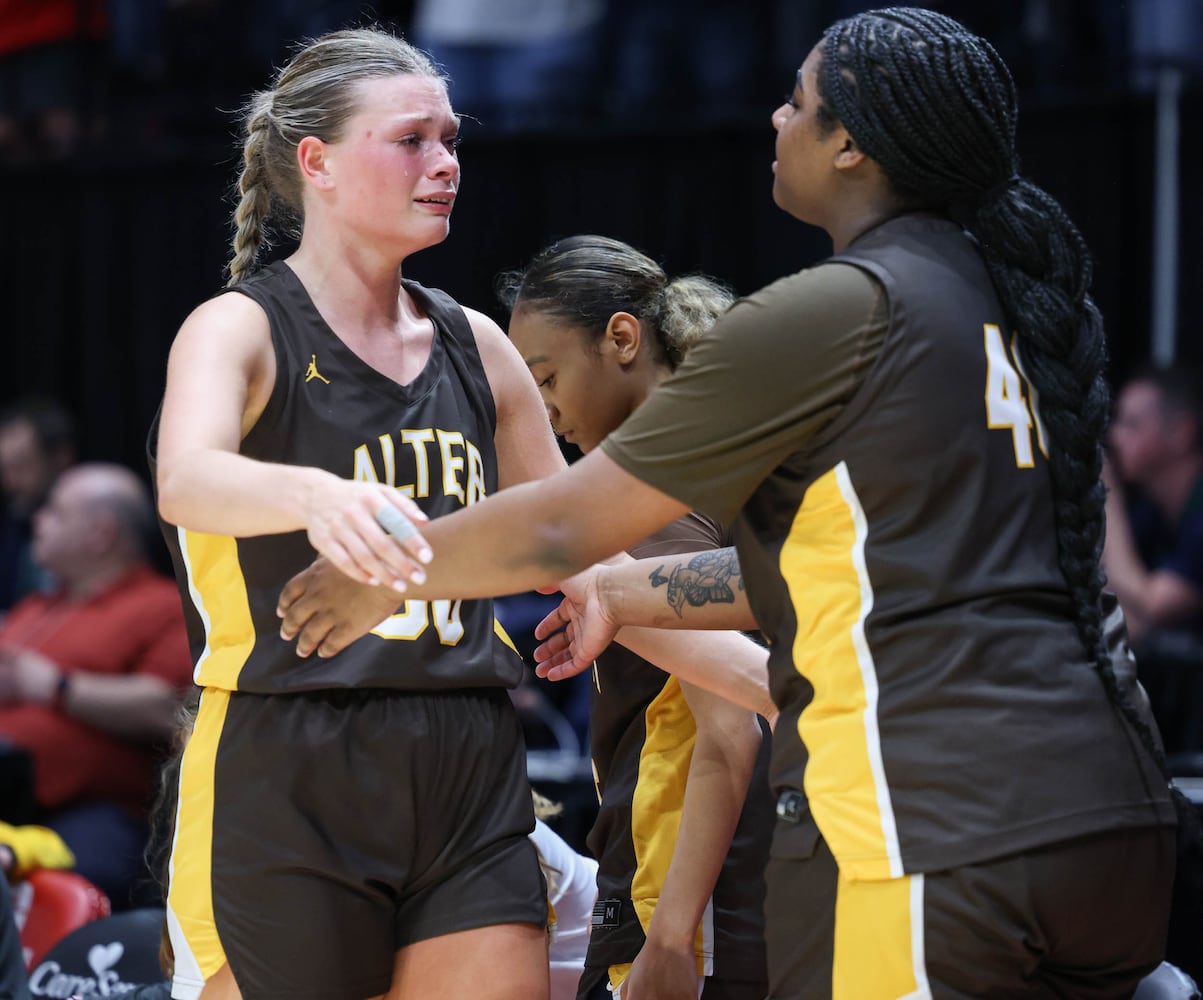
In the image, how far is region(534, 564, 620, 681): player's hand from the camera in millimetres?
2547

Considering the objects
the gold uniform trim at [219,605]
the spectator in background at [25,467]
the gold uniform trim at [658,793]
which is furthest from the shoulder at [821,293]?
the spectator in background at [25,467]

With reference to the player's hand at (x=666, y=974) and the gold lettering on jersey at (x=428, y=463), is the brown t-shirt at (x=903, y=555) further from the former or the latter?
the player's hand at (x=666, y=974)

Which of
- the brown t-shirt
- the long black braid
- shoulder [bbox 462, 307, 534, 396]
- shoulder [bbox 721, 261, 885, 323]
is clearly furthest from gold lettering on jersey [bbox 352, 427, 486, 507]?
the long black braid

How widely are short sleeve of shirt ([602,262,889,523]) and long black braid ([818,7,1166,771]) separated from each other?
199 mm

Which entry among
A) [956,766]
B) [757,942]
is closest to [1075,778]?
[956,766]

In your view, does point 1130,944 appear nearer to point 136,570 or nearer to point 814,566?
point 814,566

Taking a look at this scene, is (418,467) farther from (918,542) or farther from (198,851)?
(918,542)

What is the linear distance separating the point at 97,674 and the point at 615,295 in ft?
10.5

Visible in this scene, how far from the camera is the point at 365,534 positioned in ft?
6.63

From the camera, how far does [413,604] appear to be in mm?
2342

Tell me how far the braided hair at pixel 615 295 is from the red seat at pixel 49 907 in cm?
187

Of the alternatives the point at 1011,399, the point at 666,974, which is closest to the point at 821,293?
the point at 1011,399

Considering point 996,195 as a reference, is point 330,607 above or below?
below

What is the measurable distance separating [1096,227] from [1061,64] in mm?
591
